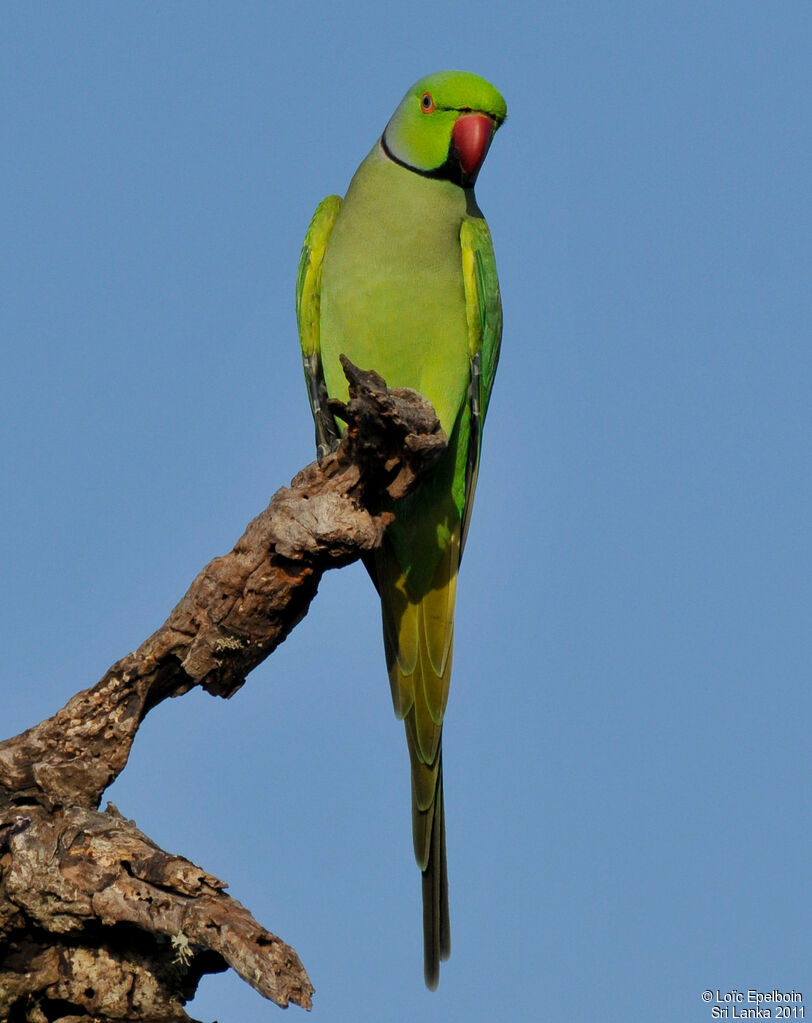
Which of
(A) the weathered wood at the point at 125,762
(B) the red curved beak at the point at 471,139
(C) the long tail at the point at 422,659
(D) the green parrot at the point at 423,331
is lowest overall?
(A) the weathered wood at the point at 125,762

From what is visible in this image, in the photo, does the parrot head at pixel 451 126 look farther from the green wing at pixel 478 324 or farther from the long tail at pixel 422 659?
the long tail at pixel 422 659

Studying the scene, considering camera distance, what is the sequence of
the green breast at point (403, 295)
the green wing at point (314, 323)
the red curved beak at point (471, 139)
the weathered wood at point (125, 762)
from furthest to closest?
the green wing at point (314, 323) → the red curved beak at point (471, 139) → the green breast at point (403, 295) → the weathered wood at point (125, 762)

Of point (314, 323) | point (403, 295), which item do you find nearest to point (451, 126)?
point (403, 295)

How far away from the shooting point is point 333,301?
488 cm

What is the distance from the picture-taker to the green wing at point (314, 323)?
508cm

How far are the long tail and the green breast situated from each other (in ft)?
2.48

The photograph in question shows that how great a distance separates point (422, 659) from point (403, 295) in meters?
1.70

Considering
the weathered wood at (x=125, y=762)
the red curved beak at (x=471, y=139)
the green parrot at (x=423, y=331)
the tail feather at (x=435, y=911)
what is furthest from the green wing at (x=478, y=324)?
the tail feather at (x=435, y=911)

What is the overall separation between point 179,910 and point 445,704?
2.12m

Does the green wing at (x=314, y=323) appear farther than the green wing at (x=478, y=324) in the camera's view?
Yes

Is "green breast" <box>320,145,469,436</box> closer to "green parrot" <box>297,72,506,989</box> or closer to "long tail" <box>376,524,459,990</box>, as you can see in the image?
"green parrot" <box>297,72,506,989</box>

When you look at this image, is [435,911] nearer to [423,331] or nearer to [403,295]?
[423,331]

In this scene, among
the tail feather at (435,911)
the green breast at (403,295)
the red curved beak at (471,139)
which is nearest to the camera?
the tail feather at (435,911)

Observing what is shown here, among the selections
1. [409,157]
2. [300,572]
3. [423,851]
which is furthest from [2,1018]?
[409,157]
